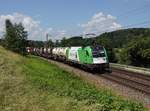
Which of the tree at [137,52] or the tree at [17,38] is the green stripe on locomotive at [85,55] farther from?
the tree at [137,52]

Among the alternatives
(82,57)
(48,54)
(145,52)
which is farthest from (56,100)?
(48,54)

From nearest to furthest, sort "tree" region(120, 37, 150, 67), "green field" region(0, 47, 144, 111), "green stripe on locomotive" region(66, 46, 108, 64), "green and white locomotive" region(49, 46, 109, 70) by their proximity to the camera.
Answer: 1. "green field" region(0, 47, 144, 111)
2. "green and white locomotive" region(49, 46, 109, 70)
3. "green stripe on locomotive" region(66, 46, 108, 64)
4. "tree" region(120, 37, 150, 67)

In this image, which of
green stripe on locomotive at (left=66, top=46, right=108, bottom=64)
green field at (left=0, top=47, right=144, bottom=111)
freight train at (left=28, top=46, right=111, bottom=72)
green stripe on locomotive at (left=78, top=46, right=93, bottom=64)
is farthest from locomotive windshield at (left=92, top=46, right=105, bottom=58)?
green field at (left=0, top=47, right=144, bottom=111)

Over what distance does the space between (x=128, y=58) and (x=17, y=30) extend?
25.3 m

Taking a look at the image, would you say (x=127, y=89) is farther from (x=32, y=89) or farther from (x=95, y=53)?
(x=95, y=53)

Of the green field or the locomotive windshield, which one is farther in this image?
the locomotive windshield

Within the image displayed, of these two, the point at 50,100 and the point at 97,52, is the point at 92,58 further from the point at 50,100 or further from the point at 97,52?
the point at 50,100

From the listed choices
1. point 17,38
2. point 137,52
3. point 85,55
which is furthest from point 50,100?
point 137,52

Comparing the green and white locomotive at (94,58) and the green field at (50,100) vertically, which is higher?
the green and white locomotive at (94,58)

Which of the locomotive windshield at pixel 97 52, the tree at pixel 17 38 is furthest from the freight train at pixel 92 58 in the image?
the tree at pixel 17 38

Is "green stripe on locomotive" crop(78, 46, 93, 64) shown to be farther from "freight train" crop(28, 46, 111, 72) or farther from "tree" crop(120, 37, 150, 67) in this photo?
"tree" crop(120, 37, 150, 67)

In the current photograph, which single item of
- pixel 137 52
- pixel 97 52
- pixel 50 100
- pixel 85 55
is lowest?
pixel 50 100

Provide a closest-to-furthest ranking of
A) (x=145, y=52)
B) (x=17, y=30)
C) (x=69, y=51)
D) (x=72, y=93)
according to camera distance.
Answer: (x=72, y=93), (x=69, y=51), (x=17, y=30), (x=145, y=52)

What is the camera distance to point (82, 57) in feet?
149
